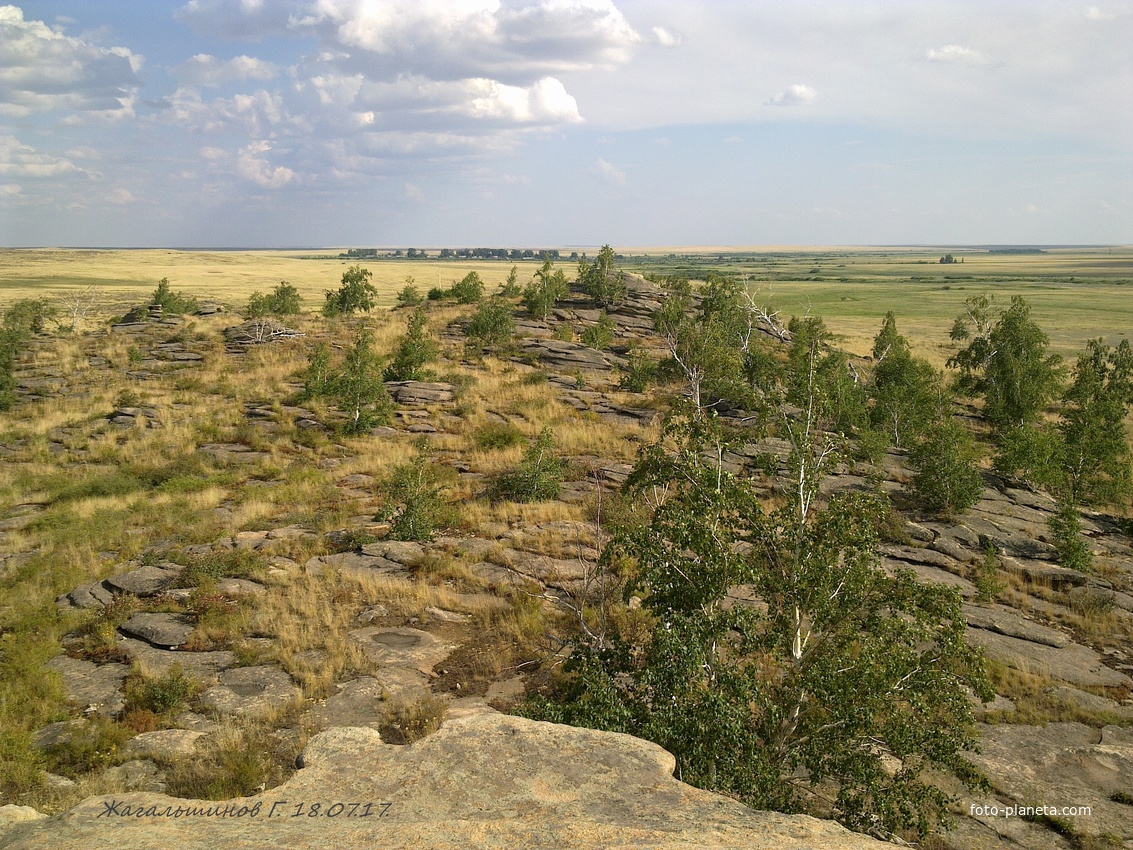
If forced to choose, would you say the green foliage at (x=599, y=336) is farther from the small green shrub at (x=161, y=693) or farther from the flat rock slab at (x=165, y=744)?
the flat rock slab at (x=165, y=744)

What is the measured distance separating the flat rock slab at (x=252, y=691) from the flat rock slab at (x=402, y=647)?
143cm

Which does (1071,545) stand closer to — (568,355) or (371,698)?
(371,698)

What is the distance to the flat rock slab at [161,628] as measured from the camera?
1122 cm

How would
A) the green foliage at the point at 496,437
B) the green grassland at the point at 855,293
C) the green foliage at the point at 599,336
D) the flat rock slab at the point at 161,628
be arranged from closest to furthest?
the flat rock slab at the point at 161,628
the green foliage at the point at 496,437
the green foliage at the point at 599,336
the green grassland at the point at 855,293

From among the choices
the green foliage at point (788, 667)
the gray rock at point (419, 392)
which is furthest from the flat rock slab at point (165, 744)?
the gray rock at point (419, 392)

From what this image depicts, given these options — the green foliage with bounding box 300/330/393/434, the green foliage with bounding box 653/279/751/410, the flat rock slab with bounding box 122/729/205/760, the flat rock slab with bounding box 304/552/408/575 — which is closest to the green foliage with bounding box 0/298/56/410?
the green foliage with bounding box 300/330/393/434

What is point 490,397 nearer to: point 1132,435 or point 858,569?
point 858,569

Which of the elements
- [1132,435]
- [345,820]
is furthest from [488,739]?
[1132,435]

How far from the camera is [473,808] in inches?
214

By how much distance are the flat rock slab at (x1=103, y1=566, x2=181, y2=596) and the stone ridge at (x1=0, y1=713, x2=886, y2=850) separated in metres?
8.15

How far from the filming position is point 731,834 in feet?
16.8

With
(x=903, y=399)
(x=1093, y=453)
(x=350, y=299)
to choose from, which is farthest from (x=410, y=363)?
(x=1093, y=453)

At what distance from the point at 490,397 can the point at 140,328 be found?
2589 centimetres

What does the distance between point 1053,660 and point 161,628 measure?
16066mm
